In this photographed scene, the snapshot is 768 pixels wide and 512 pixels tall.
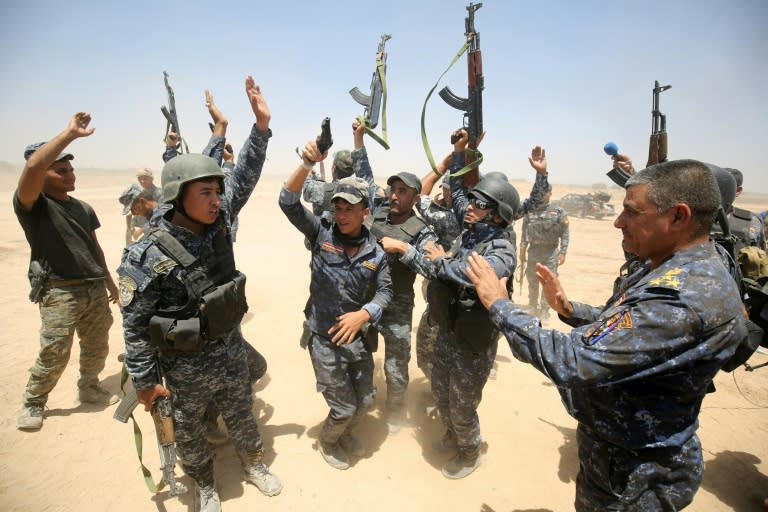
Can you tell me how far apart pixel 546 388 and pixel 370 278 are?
10.5 ft

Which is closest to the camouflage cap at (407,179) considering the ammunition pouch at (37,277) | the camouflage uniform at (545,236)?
the ammunition pouch at (37,277)

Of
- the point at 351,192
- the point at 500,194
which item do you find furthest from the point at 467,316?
the point at 351,192

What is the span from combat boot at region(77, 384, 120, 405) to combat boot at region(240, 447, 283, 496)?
2290 millimetres

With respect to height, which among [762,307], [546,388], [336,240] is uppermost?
[336,240]

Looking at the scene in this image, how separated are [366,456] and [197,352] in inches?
80.1

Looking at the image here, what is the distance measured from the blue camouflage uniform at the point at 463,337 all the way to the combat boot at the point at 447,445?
1.08ft

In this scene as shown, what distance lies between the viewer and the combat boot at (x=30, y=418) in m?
3.70

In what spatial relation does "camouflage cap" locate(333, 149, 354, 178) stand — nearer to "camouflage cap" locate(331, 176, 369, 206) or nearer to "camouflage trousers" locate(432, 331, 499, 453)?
"camouflage cap" locate(331, 176, 369, 206)

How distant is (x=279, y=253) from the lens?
469 inches

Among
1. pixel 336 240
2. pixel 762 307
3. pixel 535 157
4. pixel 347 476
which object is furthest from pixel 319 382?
pixel 762 307

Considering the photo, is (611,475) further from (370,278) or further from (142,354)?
(142,354)

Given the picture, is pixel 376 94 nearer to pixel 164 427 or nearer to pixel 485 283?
pixel 485 283

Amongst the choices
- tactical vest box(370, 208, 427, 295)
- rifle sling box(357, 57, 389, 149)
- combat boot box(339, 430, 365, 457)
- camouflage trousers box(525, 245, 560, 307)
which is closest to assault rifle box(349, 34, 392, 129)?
rifle sling box(357, 57, 389, 149)

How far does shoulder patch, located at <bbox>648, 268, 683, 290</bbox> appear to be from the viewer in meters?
1.47
